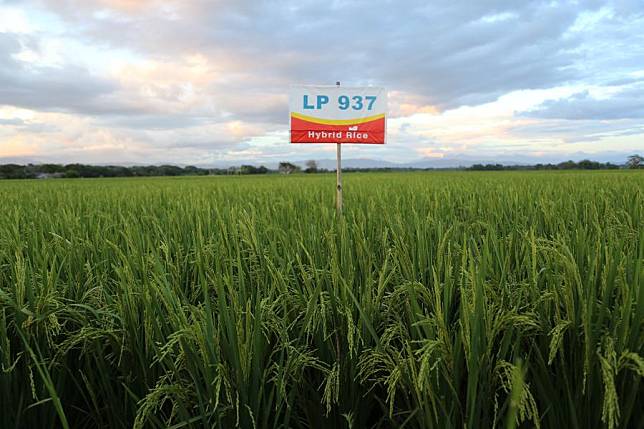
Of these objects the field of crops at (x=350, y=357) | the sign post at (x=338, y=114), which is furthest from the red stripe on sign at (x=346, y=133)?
the field of crops at (x=350, y=357)

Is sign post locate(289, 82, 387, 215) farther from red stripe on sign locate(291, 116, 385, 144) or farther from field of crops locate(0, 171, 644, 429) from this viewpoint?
field of crops locate(0, 171, 644, 429)

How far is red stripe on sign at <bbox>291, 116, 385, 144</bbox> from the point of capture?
398cm

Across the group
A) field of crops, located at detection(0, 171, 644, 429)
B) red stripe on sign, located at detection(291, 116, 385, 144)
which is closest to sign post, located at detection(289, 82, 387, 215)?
red stripe on sign, located at detection(291, 116, 385, 144)

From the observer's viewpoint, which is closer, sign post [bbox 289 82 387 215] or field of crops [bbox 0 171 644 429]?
field of crops [bbox 0 171 644 429]

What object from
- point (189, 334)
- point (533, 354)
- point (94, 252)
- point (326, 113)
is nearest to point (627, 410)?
point (533, 354)

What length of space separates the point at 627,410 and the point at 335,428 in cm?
67

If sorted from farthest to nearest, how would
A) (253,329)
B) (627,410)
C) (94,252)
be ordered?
(94,252), (253,329), (627,410)

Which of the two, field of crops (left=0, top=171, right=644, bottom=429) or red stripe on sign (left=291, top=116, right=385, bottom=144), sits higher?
red stripe on sign (left=291, top=116, right=385, bottom=144)

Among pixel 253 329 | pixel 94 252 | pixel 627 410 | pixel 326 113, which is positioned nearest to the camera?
pixel 627 410

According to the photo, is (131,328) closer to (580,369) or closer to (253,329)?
(253,329)

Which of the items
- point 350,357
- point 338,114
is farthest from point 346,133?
point 350,357

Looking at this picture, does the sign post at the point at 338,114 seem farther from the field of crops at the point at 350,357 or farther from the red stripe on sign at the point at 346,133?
the field of crops at the point at 350,357

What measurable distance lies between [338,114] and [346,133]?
8.7 inches

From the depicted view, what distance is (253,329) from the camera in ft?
3.02
